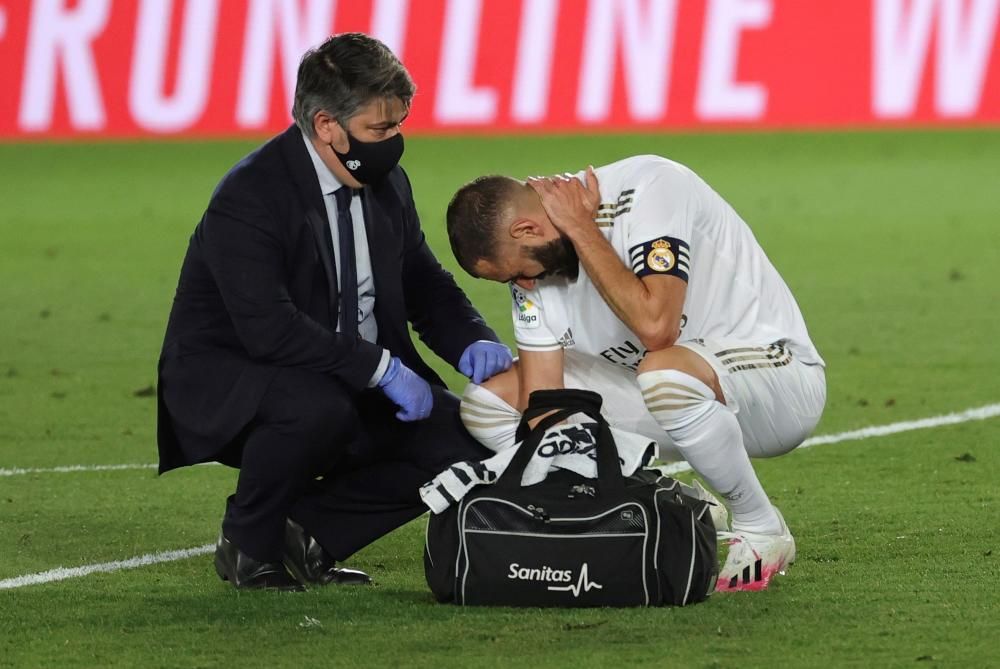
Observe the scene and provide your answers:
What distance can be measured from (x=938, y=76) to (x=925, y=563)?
12.9 meters

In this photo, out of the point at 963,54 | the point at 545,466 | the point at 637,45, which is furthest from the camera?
the point at 637,45

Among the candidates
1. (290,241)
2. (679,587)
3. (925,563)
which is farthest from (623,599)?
(290,241)

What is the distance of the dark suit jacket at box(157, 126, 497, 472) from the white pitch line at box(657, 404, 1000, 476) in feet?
7.35

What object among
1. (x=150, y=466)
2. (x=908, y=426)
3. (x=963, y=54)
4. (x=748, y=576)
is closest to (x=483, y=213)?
(x=748, y=576)

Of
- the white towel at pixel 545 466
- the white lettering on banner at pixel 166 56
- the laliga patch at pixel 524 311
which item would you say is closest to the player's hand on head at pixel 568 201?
the laliga patch at pixel 524 311

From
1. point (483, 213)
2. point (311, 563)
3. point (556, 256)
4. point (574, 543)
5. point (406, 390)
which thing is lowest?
point (311, 563)

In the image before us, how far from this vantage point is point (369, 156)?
463cm

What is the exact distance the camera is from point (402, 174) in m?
5.04

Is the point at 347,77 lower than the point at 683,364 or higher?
higher

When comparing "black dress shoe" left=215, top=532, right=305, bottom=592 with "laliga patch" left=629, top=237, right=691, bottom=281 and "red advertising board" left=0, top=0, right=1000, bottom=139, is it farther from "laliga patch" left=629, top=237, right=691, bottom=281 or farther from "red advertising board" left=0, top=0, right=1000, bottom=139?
"red advertising board" left=0, top=0, right=1000, bottom=139

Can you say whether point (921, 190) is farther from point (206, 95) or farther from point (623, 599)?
point (623, 599)

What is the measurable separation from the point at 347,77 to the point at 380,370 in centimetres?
75

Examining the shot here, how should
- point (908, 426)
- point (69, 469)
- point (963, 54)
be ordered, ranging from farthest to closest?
point (963, 54)
point (908, 426)
point (69, 469)

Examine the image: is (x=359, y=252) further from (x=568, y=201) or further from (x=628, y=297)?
(x=628, y=297)
